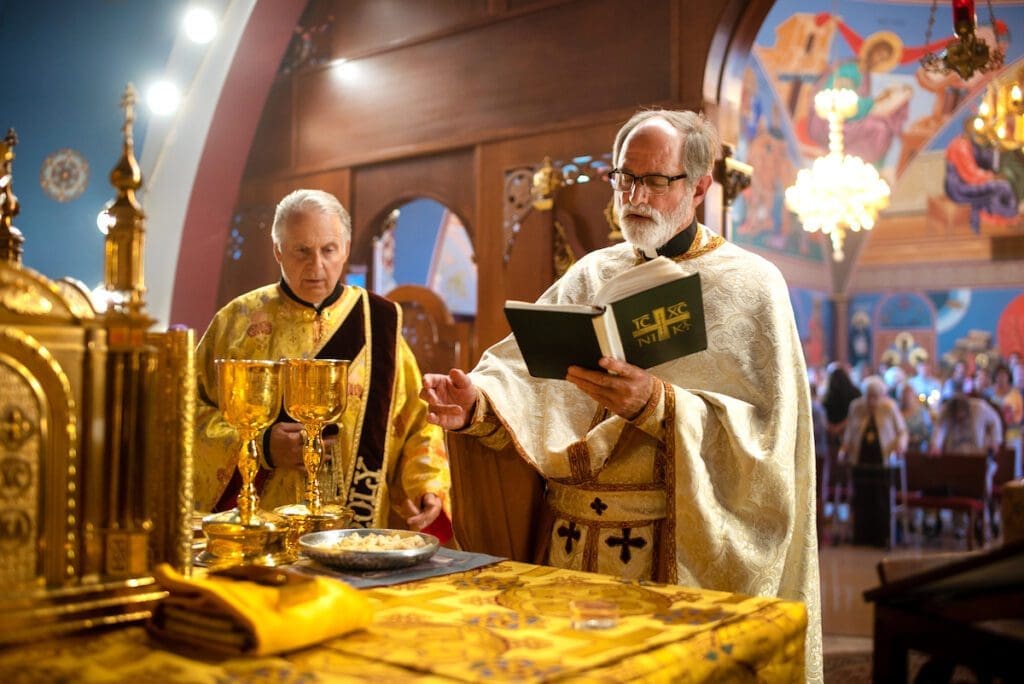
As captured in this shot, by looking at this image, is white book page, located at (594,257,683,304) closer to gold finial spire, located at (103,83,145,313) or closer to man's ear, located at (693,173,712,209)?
man's ear, located at (693,173,712,209)

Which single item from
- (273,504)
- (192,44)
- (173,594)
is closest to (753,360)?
(273,504)

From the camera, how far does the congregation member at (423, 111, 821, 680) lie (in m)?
2.58

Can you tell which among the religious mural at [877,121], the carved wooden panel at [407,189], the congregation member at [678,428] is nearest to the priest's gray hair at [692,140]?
the congregation member at [678,428]

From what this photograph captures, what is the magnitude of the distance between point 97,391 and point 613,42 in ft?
12.8

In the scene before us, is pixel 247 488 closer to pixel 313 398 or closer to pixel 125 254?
pixel 313 398

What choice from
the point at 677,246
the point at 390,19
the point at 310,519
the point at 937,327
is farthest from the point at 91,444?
the point at 937,327

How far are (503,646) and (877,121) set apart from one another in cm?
1695

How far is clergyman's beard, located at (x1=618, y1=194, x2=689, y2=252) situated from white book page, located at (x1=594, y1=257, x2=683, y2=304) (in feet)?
1.90

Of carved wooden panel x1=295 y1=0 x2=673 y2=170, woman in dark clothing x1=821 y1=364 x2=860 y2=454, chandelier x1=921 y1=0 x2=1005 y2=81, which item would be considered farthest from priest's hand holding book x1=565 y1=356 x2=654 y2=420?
woman in dark clothing x1=821 y1=364 x2=860 y2=454

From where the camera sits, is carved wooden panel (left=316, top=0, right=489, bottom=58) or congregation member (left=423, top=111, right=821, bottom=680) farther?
carved wooden panel (left=316, top=0, right=489, bottom=58)

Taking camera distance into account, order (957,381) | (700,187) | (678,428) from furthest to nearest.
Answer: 1. (957,381)
2. (700,187)
3. (678,428)

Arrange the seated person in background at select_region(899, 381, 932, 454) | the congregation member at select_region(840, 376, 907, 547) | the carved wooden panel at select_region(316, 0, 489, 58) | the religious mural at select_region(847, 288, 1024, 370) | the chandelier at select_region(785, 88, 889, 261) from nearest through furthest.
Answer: the carved wooden panel at select_region(316, 0, 489, 58)
the congregation member at select_region(840, 376, 907, 547)
the chandelier at select_region(785, 88, 889, 261)
the seated person in background at select_region(899, 381, 932, 454)
the religious mural at select_region(847, 288, 1024, 370)

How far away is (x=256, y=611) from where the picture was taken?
4.45ft

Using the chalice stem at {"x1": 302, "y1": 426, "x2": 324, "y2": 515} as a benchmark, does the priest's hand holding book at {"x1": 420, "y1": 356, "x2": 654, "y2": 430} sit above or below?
above
